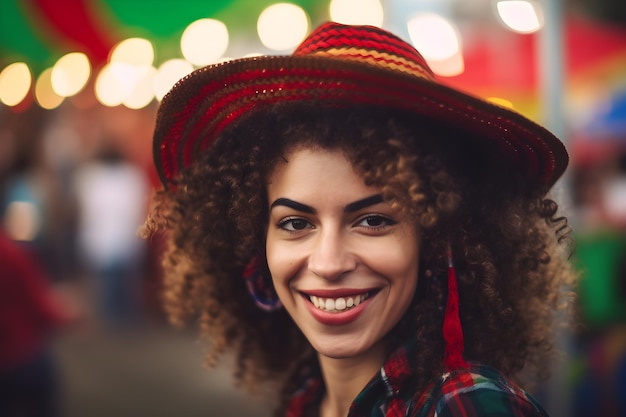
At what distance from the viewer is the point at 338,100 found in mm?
1730

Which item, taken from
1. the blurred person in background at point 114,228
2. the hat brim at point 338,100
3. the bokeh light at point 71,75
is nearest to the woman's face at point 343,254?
the hat brim at point 338,100

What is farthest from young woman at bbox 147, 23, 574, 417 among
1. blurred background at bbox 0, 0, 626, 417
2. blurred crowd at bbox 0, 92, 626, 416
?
blurred background at bbox 0, 0, 626, 417

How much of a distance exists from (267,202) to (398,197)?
1.30 feet

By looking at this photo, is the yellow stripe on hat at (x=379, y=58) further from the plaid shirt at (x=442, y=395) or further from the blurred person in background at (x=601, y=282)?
the blurred person in background at (x=601, y=282)

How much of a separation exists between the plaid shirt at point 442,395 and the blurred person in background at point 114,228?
5.97 metres

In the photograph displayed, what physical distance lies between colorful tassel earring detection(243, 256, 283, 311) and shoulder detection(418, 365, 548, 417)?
69 centimetres

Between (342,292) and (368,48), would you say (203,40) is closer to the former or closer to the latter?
(368,48)

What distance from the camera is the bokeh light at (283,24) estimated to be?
20.3 feet

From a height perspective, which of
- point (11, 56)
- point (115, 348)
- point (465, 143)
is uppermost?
point (11, 56)

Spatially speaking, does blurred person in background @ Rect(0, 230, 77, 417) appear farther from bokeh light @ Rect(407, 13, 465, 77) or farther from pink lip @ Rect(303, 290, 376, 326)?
bokeh light @ Rect(407, 13, 465, 77)

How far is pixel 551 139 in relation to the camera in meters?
1.69

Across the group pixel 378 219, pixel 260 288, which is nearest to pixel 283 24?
pixel 260 288

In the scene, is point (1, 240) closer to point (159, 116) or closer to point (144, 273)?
point (159, 116)

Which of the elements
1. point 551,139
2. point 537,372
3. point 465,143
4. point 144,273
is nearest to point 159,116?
point 465,143
